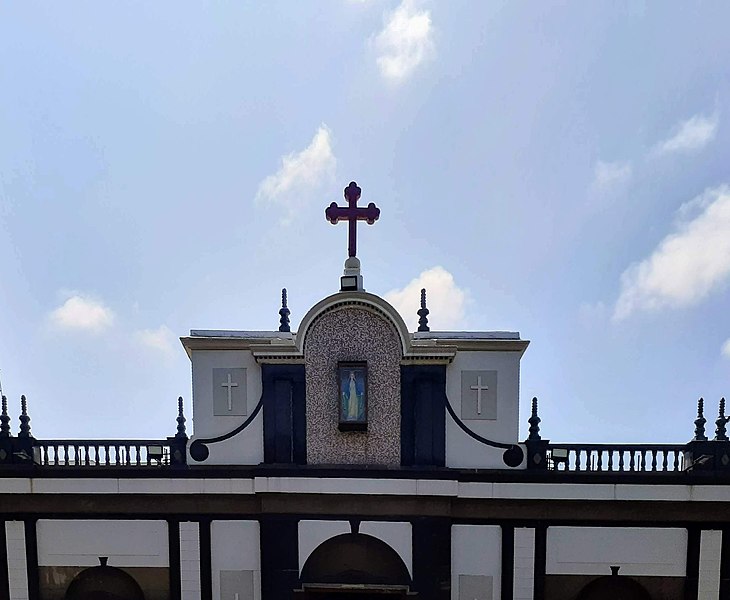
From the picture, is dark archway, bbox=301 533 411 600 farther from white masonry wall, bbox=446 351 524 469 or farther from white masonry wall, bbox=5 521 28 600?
white masonry wall, bbox=5 521 28 600

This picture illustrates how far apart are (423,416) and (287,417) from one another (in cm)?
290

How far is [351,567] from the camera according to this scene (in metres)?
8.76

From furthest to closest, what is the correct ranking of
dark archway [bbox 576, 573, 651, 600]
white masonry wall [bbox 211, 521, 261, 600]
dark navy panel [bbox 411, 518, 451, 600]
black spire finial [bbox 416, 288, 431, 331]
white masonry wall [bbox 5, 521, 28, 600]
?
black spire finial [bbox 416, 288, 431, 331] < white masonry wall [bbox 5, 521, 28, 600] < white masonry wall [bbox 211, 521, 261, 600] < dark archway [bbox 576, 573, 651, 600] < dark navy panel [bbox 411, 518, 451, 600]

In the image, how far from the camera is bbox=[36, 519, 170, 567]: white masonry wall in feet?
29.5

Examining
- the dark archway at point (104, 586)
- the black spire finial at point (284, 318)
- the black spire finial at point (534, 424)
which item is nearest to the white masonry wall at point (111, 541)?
the dark archway at point (104, 586)

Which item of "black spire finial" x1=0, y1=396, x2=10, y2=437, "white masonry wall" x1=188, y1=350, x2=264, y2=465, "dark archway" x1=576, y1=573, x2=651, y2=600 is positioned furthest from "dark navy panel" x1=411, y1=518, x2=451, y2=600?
"black spire finial" x1=0, y1=396, x2=10, y2=437

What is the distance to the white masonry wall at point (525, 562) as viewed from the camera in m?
8.70

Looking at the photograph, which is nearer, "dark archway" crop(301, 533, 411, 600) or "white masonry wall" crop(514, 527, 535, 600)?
"dark archway" crop(301, 533, 411, 600)

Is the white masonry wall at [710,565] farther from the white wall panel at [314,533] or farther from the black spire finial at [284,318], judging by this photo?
the black spire finial at [284,318]

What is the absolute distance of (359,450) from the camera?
28.7 feet

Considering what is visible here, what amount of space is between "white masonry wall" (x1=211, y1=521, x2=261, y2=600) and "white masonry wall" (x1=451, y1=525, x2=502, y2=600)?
4.23 metres

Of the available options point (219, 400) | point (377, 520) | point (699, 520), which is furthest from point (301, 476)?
point (699, 520)

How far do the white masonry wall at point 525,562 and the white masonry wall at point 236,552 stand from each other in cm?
552

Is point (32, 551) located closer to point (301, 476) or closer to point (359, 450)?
point (301, 476)
